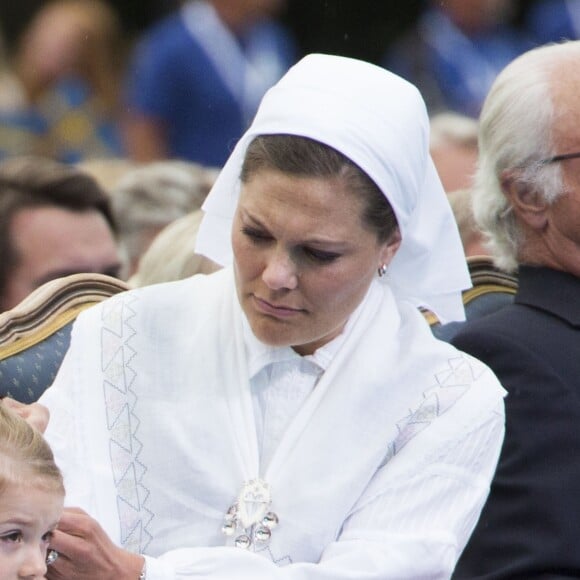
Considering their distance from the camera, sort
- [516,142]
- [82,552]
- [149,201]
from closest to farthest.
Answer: [82,552]
[516,142]
[149,201]

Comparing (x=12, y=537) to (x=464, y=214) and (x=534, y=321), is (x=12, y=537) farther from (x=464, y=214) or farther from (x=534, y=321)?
(x=464, y=214)

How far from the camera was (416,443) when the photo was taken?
3.31 meters

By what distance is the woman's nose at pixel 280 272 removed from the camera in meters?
3.17

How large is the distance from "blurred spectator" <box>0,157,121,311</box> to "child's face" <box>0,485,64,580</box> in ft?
6.21

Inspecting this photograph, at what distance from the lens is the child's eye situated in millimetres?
2676

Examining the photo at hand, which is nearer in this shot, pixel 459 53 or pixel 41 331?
pixel 41 331

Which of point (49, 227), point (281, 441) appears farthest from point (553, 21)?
point (281, 441)

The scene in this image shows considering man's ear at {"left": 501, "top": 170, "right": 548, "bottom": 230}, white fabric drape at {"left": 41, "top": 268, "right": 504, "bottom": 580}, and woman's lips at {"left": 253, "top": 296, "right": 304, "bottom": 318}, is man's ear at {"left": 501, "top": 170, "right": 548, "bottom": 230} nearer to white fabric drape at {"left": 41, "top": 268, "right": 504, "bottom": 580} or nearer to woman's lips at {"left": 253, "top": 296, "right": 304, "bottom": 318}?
white fabric drape at {"left": 41, "top": 268, "right": 504, "bottom": 580}

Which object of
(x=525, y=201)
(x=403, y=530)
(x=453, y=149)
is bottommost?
(x=403, y=530)

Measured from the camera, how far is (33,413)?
3133mm

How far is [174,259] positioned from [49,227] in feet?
1.59

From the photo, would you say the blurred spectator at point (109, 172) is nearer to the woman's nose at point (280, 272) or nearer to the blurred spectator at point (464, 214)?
the blurred spectator at point (464, 214)

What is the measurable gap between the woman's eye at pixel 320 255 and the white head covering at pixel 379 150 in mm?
157

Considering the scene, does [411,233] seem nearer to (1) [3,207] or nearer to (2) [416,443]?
(2) [416,443]
